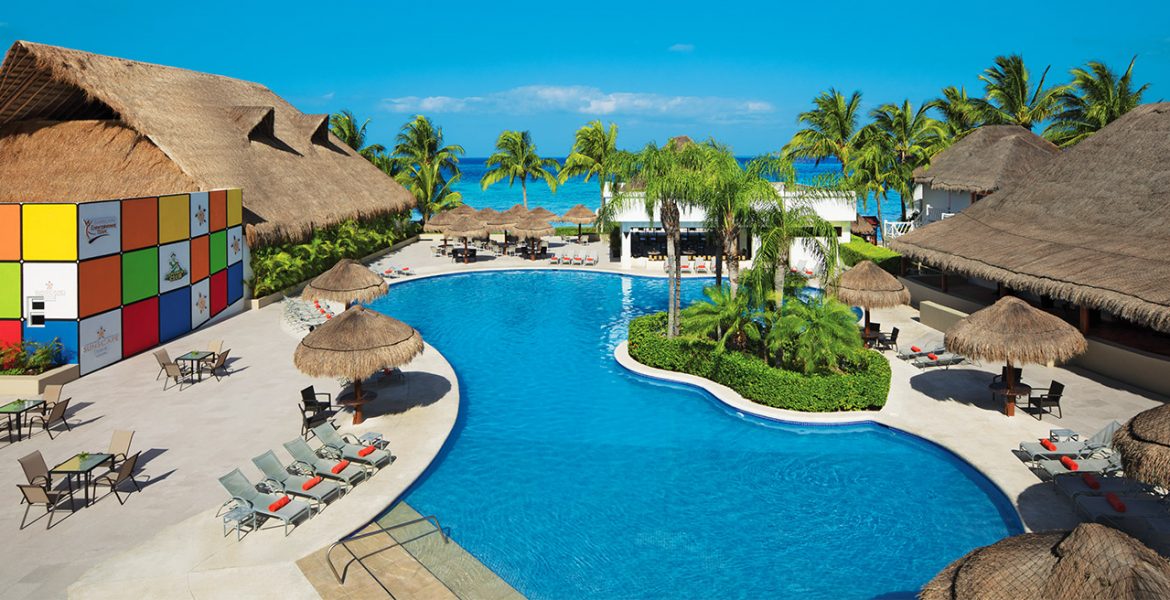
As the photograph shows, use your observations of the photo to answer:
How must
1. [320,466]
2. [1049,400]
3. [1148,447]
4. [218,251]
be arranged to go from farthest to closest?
[218,251] → [1049,400] → [320,466] → [1148,447]

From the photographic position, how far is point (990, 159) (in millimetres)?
33250

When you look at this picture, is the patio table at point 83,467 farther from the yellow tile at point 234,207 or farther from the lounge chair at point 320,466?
the yellow tile at point 234,207

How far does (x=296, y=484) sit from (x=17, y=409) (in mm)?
6402

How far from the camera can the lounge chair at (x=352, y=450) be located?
13.1m

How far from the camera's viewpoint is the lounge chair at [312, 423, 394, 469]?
13.1 meters

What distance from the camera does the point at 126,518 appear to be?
37.2ft

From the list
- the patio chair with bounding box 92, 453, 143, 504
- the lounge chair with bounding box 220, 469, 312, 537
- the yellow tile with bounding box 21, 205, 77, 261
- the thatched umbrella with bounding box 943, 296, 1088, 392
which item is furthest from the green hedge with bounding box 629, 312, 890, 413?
the yellow tile with bounding box 21, 205, 77, 261

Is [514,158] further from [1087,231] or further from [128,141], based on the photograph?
[1087,231]

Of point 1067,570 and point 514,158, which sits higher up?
point 514,158

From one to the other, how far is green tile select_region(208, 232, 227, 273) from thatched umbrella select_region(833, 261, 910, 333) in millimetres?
18585

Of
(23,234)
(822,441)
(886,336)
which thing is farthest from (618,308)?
(23,234)

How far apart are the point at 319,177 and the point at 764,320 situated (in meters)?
23.6

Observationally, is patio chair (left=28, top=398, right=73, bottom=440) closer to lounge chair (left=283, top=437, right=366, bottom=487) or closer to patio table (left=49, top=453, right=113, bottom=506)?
patio table (left=49, top=453, right=113, bottom=506)

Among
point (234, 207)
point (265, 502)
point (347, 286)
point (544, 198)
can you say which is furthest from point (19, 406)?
point (544, 198)
